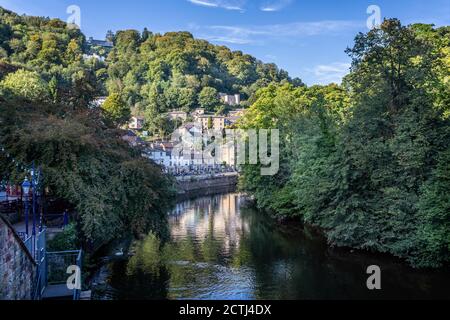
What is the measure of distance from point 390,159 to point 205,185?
45.4 meters

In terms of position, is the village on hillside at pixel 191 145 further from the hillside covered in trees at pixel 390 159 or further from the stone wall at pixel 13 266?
the stone wall at pixel 13 266

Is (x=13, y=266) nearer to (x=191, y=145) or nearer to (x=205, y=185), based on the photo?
(x=205, y=185)

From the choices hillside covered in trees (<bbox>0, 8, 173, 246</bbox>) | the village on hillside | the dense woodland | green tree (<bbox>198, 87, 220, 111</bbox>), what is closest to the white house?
the village on hillside

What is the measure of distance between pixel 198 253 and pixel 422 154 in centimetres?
1173

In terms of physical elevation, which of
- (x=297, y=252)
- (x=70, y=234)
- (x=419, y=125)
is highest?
(x=419, y=125)

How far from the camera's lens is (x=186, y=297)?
15.9 metres

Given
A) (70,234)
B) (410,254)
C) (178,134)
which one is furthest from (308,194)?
(178,134)

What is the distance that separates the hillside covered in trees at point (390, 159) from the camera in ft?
62.6

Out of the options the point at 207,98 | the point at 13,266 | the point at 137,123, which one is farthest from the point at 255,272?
the point at 207,98

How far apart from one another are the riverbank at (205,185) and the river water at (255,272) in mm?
28658

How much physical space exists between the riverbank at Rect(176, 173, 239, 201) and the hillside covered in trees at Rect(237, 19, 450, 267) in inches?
1272

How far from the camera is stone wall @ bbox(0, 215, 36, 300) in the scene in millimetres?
8773

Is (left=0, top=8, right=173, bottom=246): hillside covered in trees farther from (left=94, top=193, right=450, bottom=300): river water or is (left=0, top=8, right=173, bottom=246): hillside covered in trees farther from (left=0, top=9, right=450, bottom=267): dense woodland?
(left=94, top=193, right=450, bottom=300): river water

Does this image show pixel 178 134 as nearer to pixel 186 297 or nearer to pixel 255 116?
pixel 255 116
